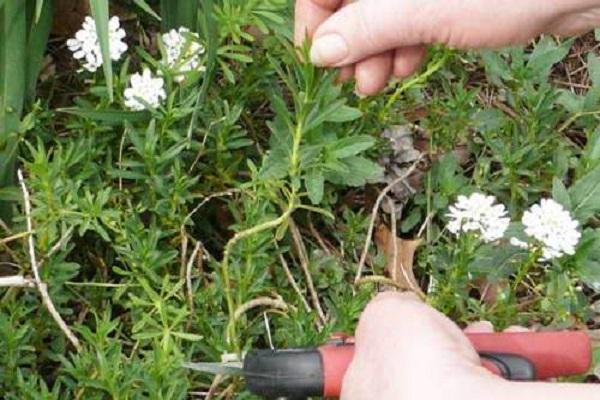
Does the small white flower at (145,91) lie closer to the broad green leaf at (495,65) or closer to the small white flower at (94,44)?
the small white flower at (94,44)

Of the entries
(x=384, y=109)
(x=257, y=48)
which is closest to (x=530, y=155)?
(x=384, y=109)

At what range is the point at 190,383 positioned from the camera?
2176 mm

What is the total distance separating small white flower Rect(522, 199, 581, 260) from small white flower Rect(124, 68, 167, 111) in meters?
0.69

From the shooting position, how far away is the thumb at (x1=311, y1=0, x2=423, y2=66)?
2.02 m

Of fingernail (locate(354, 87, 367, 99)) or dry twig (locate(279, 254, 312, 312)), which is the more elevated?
fingernail (locate(354, 87, 367, 99))

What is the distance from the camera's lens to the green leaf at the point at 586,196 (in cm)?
237

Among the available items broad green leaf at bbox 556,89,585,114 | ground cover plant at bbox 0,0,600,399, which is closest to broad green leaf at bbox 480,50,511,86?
ground cover plant at bbox 0,0,600,399

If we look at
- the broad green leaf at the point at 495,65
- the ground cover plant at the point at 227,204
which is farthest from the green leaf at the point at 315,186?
the broad green leaf at the point at 495,65

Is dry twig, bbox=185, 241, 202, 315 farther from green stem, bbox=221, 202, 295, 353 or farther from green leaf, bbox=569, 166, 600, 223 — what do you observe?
green leaf, bbox=569, 166, 600, 223

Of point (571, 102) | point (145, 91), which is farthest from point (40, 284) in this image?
point (571, 102)

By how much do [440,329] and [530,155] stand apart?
92cm

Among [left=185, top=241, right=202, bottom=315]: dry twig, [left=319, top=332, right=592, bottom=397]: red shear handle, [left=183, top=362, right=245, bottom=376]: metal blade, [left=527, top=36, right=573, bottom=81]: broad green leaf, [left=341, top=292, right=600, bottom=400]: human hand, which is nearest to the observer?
[left=341, top=292, right=600, bottom=400]: human hand

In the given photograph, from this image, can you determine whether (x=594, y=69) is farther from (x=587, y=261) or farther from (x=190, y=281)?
(x=190, y=281)

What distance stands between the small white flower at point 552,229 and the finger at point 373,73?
352mm
